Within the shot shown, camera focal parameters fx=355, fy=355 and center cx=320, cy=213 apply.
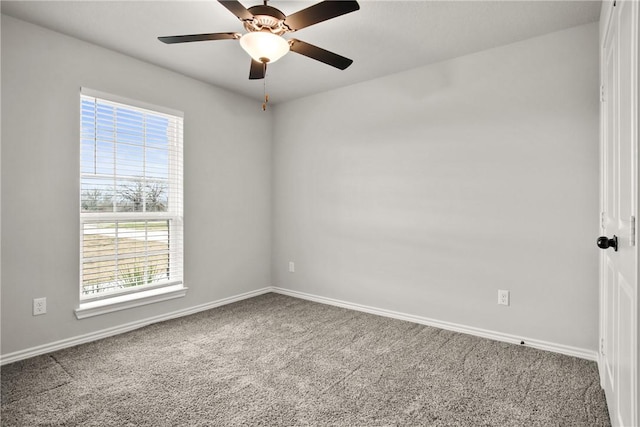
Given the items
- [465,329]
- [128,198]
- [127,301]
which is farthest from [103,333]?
[465,329]

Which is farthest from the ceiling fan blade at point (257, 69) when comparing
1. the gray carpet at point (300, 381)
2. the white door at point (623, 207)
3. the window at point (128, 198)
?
the gray carpet at point (300, 381)

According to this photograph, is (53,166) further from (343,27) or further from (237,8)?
(343,27)

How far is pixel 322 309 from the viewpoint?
150 inches

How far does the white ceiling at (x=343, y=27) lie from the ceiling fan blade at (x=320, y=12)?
1.49 ft

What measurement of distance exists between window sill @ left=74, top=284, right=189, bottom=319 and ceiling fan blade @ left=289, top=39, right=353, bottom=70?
2.50m

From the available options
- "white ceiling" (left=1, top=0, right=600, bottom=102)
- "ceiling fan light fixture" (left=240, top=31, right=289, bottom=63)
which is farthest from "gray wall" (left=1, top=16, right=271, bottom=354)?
"ceiling fan light fixture" (left=240, top=31, right=289, bottom=63)

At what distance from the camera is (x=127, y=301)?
3.11 metres

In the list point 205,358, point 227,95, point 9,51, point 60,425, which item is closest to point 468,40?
point 227,95

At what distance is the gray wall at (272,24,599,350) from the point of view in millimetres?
2625

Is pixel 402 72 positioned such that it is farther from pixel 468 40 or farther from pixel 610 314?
pixel 610 314

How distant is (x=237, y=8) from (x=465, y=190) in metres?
2.28

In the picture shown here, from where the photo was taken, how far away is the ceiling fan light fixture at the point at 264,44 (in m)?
2.05

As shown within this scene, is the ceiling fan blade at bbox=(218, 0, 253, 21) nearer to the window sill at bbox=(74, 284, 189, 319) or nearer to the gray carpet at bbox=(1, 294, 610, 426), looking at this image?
the gray carpet at bbox=(1, 294, 610, 426)

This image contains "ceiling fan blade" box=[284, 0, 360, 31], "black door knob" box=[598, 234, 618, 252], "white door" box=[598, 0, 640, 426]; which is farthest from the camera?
"ceiling fan blade" box=[284, 0, 360, 31]
